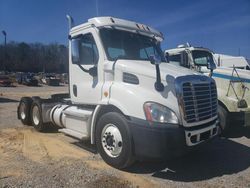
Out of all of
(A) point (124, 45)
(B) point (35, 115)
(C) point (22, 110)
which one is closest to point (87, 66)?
(A) point (124, 45)

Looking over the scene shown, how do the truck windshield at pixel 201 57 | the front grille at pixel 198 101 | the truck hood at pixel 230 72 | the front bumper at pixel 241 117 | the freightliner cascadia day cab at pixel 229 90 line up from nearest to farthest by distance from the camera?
the front grille at pixel 198 101 < the front bumper at pixel 241 117 < the freightliner cascadia day cab at pixel 229 90 < the truck hood at pixel 230 72 < the truck windshield at pixel 201 57

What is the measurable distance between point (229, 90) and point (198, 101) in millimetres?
3947

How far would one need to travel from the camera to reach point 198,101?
5.48 metres

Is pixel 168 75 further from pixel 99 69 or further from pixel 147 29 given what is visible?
pixel 147 29

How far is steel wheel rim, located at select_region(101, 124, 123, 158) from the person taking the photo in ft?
18.3

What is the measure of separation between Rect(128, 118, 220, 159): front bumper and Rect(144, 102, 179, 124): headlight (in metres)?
0.08

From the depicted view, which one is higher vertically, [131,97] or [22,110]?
[131,97]

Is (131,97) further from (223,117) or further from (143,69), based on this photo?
(223,117)

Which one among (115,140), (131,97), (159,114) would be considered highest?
(131,97)

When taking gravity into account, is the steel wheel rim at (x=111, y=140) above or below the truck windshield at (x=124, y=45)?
below

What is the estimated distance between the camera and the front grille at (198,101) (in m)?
5.23

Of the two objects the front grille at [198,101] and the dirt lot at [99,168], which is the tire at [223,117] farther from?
the front grille at [198,101]

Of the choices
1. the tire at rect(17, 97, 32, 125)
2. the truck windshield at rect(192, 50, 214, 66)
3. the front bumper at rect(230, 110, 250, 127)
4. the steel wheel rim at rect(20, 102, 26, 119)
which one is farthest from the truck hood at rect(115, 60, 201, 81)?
the steel wheel rim at rect(20, 102, 26, 119)

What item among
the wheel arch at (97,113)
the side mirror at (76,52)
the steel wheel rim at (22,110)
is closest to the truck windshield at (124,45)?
the side mirror at (76,52)
